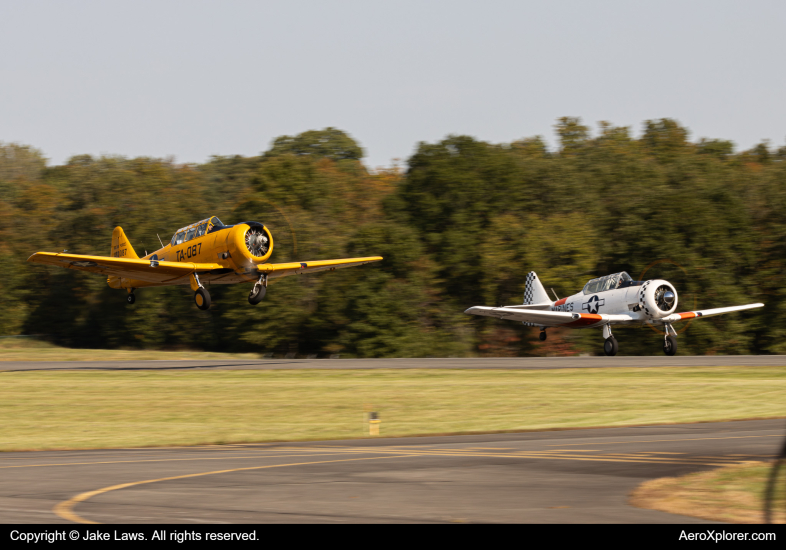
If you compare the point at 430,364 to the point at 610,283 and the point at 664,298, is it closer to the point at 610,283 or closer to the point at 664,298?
the point at 610,283

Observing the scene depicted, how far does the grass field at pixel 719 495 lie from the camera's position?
8953mm

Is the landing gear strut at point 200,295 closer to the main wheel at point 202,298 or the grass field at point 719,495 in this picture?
the main wheel at point 202,298

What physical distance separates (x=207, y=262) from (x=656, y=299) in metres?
22.4

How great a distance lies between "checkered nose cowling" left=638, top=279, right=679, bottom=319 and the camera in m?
42.8

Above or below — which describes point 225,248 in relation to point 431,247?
below

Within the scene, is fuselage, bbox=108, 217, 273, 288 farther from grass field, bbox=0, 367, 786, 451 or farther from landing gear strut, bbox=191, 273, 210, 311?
grass field, bbox=0, 367, 786, 451

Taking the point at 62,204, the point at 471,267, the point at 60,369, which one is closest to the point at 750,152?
the point at 471,267

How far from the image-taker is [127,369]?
124ft

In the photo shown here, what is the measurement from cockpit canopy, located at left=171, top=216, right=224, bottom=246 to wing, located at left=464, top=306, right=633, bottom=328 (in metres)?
15.2

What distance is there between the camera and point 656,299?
42.8 metres

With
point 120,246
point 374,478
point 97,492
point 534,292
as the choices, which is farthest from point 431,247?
point 97,492
